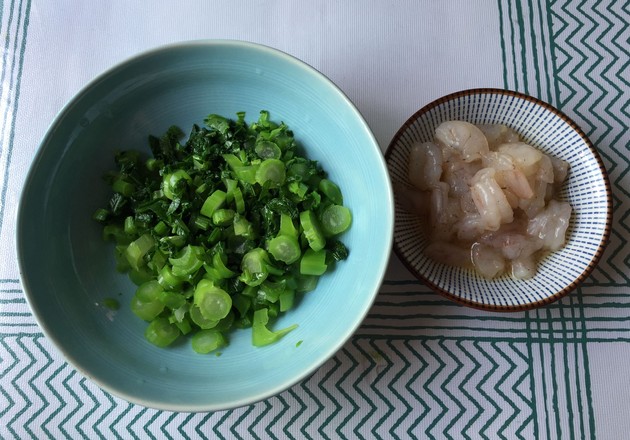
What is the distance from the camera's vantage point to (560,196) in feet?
5.34

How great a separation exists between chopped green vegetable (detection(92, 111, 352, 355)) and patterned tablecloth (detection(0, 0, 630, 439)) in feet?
0.84

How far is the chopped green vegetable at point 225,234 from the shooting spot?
1.44 metres

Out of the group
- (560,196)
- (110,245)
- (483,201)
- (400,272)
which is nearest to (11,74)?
(110,245)

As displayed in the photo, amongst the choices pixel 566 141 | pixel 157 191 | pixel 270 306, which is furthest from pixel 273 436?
pixel 566 141

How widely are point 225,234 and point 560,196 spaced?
956mm

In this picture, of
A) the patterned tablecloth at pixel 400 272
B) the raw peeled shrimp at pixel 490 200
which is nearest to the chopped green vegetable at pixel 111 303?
the patterned tablecloth at pixel 400 272

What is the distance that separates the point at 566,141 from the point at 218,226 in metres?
0.99

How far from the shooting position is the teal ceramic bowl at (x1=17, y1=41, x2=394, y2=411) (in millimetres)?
1353

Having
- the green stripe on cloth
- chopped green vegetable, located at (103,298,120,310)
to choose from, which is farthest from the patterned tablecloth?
chopped green vegetable, located at (103,298,120,310)

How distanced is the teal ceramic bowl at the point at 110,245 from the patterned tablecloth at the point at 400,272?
0.69 feet

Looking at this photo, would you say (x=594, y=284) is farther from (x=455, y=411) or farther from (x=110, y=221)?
(x=110, y=221)

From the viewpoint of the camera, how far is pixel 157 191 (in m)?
1.53

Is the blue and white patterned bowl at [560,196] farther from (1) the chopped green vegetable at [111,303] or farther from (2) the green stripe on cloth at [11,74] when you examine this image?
(2) the green stripe on cloth at [11,74]

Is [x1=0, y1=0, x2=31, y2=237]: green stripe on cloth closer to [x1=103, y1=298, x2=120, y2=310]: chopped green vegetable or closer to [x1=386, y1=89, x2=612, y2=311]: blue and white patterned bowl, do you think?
[x1=103, y1=298, x2=120, y2=310]: chopped green vegetable
